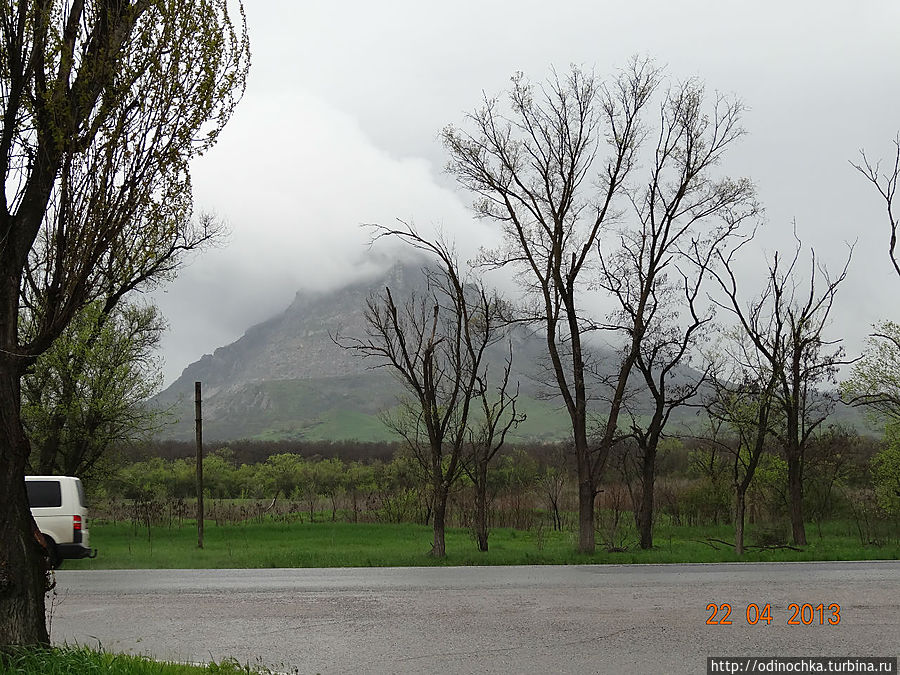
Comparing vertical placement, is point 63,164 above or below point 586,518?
above

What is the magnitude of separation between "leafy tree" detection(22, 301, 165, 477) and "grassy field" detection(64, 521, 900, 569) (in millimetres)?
3889

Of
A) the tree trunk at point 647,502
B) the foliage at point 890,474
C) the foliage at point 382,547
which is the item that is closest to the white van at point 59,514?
the foliage at point 382,547

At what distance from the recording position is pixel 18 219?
718 centimetres

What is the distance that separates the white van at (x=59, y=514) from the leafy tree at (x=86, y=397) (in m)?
12.4

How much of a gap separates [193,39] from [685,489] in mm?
39469

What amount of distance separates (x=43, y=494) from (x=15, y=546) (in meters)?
14.3

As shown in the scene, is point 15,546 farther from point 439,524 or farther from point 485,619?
point 439,524

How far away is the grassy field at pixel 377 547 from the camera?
20031 mm

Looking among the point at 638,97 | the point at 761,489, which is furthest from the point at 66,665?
the point at 761,489

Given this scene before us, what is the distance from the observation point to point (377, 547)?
29797 mm

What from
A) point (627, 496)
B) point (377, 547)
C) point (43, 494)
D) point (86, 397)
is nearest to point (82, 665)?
point (43, 494)

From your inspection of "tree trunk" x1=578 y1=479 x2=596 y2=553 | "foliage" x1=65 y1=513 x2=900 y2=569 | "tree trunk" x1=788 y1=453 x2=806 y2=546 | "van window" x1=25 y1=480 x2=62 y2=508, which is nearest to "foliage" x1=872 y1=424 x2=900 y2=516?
"foliage" x1=65 y1=513 x2=900 y2=569

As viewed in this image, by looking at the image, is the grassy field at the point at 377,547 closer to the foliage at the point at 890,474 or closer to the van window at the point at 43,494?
the van window at the point at 43,494

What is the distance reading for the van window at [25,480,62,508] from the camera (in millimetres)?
19719
